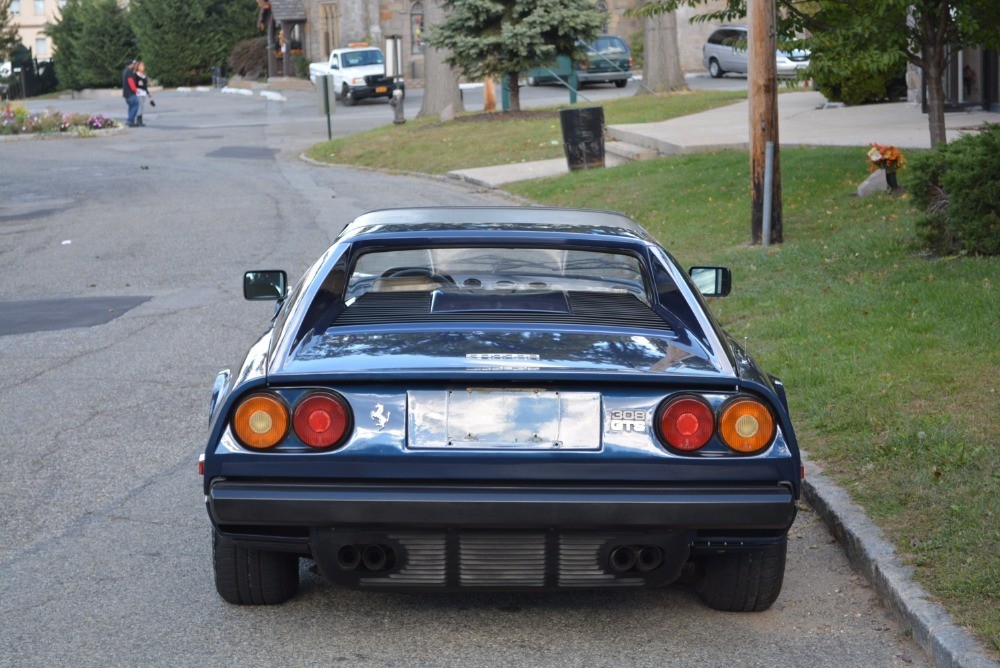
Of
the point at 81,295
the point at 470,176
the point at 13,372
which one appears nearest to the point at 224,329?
the point at 13,372

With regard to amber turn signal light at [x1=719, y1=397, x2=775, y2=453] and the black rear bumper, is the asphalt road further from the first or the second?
amber turn signal light at [x1=719, y1=397, x2=775, y2=453]

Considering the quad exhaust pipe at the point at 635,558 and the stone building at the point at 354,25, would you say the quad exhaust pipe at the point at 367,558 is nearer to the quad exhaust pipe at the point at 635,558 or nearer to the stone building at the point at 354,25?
the quad exhaust pipe at the point at 635,558

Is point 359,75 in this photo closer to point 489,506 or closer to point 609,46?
point 609,46

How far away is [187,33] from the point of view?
70562 mm

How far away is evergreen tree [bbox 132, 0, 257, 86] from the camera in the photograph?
6956 centimetres

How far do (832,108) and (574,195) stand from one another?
10802 mm

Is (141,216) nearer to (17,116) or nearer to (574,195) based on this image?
(574,195)

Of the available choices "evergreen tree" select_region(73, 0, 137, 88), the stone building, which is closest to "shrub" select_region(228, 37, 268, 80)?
the stone building

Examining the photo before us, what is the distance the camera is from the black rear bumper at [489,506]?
12.9 feet

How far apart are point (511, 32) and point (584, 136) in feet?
24.8

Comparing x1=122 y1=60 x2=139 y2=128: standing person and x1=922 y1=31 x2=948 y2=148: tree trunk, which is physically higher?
x1=122 y1=60 x2=139 y2=128: standing person

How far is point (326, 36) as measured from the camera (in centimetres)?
6562

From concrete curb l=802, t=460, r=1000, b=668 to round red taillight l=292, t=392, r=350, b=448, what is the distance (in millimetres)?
1998

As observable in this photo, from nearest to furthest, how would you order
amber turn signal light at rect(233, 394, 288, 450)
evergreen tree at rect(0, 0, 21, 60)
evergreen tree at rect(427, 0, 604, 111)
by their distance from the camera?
1. amber turn signal light at rect(233, 394, 288, 450)
2. evergreen tree at rect(427, 0, 604, 111)
3. evergreen tree at rect(0, 0, 21, 60)
